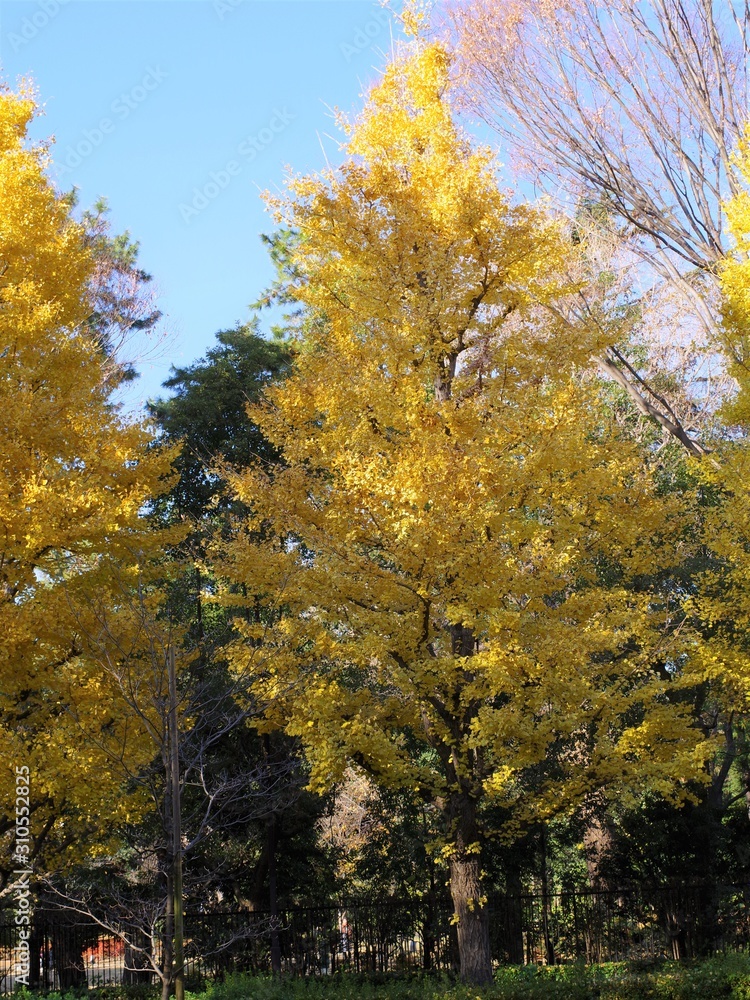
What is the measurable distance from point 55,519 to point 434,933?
963 cm

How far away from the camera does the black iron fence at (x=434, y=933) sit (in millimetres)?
13859

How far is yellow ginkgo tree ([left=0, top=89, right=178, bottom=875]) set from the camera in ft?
29.3

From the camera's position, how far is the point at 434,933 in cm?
1462

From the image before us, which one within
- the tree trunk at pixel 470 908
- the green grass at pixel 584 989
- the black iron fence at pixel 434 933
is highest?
the tree trunk at pixel 470 908

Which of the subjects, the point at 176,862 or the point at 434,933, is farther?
the point at 434,933

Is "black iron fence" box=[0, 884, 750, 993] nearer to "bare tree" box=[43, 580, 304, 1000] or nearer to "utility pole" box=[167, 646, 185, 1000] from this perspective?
"bare tree" box=[43, 580, 304, 1000]

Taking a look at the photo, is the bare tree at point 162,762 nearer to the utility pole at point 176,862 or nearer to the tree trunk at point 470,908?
the utility pole at point 176,862

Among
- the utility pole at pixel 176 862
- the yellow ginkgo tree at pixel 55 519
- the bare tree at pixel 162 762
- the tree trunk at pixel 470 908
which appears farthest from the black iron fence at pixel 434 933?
the utility pole at pixel 176 862

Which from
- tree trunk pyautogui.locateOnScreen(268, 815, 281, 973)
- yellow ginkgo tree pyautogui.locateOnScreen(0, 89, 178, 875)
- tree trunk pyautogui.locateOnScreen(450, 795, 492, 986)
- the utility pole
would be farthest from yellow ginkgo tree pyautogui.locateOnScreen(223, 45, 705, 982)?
tree trunk pyautogui.locateOnScreen(268, 815, 281, 973)

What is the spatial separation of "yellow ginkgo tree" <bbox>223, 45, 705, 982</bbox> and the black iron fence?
18.8 ft

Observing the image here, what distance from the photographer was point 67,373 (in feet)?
34.5

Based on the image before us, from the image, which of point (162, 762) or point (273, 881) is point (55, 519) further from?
point (273, 881)

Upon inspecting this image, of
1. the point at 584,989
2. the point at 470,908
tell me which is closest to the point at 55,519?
the point at 470,908

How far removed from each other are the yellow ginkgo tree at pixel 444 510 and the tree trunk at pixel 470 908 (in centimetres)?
2
